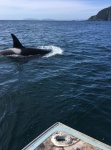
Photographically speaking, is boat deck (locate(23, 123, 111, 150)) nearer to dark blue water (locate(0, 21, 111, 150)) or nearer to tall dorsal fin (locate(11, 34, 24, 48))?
dark blue water (locate(0, 21, 111, 150))

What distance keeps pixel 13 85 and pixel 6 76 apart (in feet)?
10.5

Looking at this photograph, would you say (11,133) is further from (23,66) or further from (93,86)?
(23,66)

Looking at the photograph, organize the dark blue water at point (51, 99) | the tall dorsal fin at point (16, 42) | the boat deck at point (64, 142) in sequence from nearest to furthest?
the boat deck at point (64, 142)
the dark blue water at point (51, 99)
the tall dorsal fin at point (16, 42)

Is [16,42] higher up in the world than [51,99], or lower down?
higher up

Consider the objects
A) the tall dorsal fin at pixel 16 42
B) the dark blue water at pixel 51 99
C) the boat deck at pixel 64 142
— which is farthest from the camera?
the tall dorsal fin at pixel 16 42

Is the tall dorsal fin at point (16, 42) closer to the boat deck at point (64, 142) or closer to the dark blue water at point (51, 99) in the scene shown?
the dark blue water at point (51, 99)

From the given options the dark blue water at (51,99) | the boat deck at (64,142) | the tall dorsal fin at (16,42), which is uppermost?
the tall dorsal fin at (16,42)

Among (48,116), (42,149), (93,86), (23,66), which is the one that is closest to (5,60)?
(23,66)

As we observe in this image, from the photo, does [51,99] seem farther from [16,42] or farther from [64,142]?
[16,42]

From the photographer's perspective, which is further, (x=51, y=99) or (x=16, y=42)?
(x=16, y=42)

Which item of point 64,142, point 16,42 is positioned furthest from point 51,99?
point 16,42

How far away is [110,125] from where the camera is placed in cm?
1396

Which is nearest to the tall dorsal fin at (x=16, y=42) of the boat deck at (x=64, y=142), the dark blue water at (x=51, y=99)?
the dark blue water at (x=51, y=99)

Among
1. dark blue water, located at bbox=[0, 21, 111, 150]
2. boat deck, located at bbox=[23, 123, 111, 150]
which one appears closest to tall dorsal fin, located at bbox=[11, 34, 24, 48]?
dark blue water, located at bbox=[0, 21, 111, 150]
